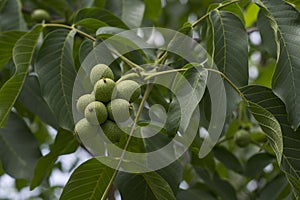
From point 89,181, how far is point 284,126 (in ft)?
1.36

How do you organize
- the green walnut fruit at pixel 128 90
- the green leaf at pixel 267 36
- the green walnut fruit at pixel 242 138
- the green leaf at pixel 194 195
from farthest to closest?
the green walnut fruit at pixel 242 138
the green leaf at pixel 194 195
the green leaf at pixel 267 36
the green walnut fruit at pixel 128 90

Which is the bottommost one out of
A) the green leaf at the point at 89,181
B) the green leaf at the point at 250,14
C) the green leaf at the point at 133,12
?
the green leaf at the point at 250,14

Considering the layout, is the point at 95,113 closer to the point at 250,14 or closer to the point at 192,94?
the point at 192,94

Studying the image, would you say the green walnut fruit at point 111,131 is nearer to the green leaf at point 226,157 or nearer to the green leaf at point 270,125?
the green leaf at point 270,125

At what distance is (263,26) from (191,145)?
35 cm

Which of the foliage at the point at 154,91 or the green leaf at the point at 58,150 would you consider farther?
the green leaf at the point at 58,150

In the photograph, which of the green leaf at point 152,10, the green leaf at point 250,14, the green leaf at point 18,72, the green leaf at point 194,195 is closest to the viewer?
the green leaf at point 18,72

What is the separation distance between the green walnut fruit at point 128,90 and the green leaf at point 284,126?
227 mm

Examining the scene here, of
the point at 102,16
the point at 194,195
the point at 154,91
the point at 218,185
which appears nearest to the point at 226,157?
the point at 218,185

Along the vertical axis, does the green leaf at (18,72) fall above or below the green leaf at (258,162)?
above

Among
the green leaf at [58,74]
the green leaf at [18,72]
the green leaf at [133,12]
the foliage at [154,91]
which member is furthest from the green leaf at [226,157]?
the green leaf at [18,72]

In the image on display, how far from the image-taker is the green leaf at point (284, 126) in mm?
1132

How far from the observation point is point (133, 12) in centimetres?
174

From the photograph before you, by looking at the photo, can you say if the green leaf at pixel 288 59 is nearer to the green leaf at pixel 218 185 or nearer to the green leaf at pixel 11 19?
the green leaf at pixel 218 185
